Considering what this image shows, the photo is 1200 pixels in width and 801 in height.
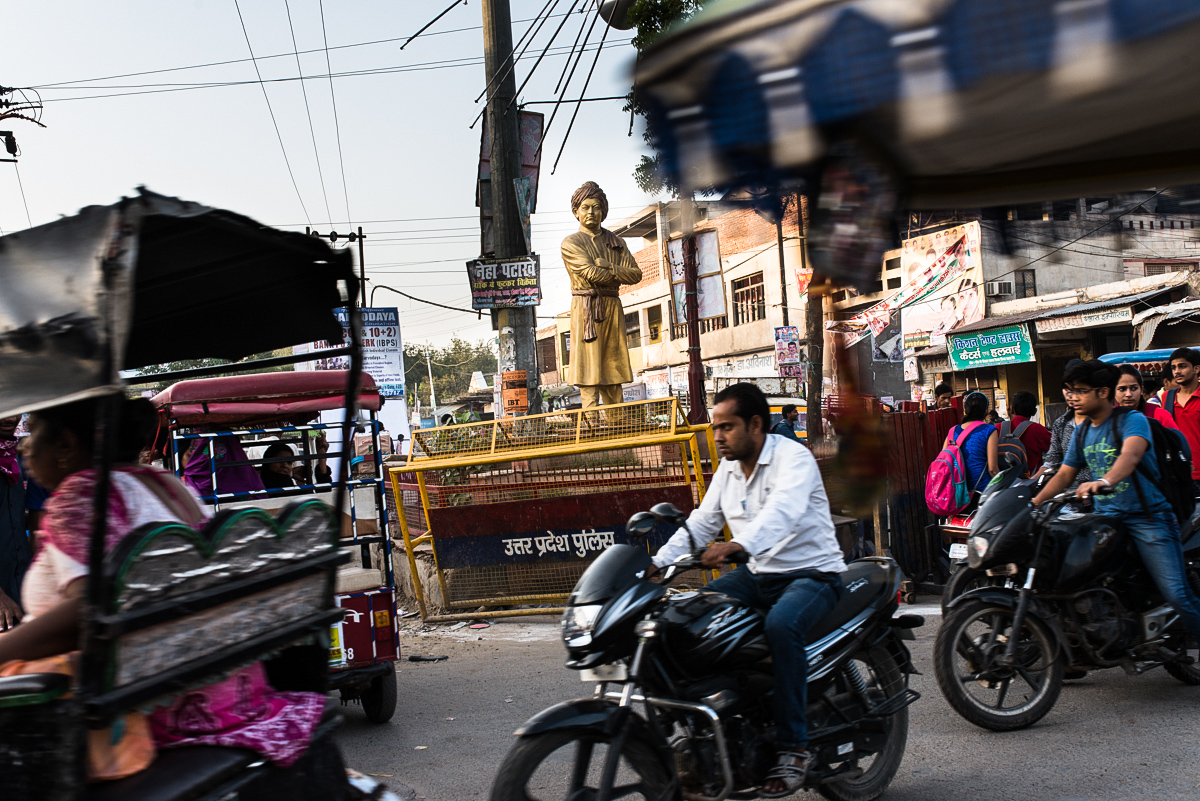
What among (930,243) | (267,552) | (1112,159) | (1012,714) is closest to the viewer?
(1112,159)

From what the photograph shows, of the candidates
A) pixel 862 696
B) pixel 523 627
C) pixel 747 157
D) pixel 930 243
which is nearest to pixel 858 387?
pixel 747 157

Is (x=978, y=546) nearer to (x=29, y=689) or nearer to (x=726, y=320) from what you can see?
(x=29, y=689)

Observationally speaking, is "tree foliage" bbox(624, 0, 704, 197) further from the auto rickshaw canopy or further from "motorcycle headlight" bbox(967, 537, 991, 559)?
"motorcycle headlight" bbox(967, 537, 991, 559)

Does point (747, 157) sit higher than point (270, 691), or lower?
higher

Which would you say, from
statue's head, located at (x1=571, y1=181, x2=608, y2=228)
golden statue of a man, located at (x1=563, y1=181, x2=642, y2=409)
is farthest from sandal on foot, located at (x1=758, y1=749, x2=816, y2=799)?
statue's head, located at (x1=571, y1=181, x2=608, y2=228)

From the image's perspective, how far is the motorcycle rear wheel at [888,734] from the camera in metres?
3.85

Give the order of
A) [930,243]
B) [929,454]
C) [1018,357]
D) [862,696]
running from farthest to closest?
[1018,357] < [929,454] < [862,696] < [930,243]

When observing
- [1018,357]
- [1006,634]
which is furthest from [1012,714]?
[1018,357]

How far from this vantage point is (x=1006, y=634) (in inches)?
181

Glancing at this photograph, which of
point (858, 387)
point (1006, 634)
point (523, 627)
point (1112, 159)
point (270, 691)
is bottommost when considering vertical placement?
point (523, 627)

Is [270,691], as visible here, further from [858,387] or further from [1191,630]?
[1191,630]

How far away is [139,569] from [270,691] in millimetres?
826

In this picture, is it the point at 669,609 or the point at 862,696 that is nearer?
the point at 669,609

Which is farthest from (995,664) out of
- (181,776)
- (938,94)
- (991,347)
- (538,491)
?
(991,347)
